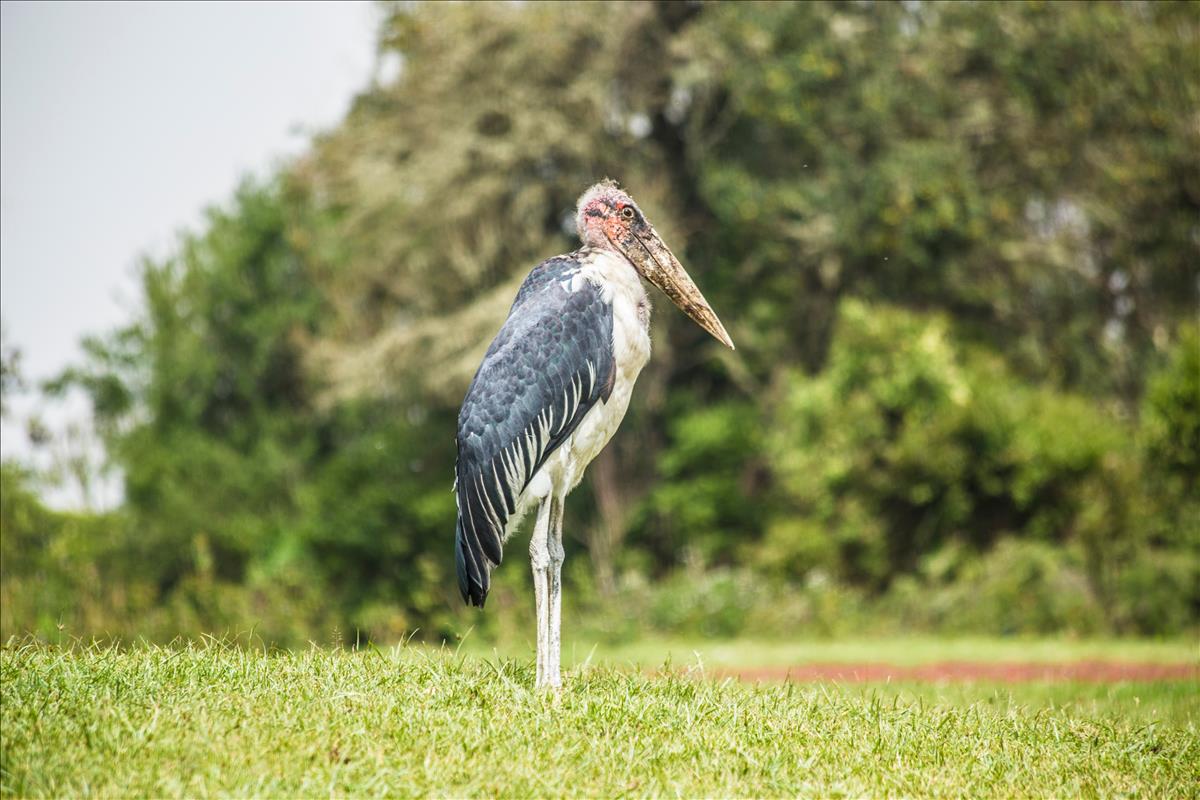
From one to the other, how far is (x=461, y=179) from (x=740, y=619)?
9013mm

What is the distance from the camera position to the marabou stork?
20.9 feet

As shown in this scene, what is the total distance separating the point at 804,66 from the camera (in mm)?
20047

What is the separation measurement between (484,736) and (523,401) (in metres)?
1.89

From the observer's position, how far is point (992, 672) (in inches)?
424

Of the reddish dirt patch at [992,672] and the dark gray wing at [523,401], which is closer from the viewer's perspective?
the dark gray wing at [523,401]

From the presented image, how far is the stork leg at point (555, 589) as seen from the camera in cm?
597

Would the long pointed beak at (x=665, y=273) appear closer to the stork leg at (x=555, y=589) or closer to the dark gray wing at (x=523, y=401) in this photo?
the dark gray wing at (x=523, y=401)

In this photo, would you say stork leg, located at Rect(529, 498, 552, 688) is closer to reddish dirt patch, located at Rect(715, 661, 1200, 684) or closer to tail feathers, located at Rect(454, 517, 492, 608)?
tail feathers, located at Rect(454, 517, 492, 608)

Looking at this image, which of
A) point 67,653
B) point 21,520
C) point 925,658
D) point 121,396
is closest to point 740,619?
point 925,658

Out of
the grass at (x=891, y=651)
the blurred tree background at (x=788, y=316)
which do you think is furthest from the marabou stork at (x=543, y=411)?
the blurred tree background at (x=788, y=316)

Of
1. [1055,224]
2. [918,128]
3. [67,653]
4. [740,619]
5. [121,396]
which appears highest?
[918,128]

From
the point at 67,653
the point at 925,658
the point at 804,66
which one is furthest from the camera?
the point at 804,66

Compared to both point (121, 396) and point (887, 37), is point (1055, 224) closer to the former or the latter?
point (887, 37)

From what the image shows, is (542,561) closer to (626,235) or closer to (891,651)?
(626,235)
